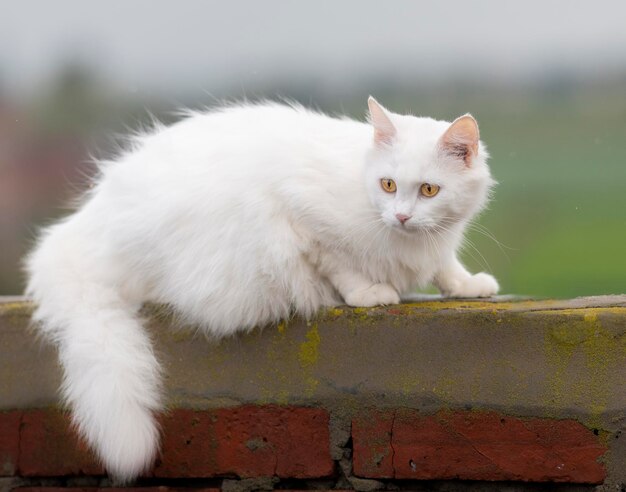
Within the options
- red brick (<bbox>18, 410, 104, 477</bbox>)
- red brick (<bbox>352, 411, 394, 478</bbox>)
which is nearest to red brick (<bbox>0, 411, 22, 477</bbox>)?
red brick (<bbox>18, 410, 104, 477</bbox>)

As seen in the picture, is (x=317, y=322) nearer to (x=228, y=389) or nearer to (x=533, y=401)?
(x=228, y=389)

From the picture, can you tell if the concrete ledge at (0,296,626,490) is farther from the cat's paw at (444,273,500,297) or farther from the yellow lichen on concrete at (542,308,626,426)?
the cat's paw at (444,273,500,297)

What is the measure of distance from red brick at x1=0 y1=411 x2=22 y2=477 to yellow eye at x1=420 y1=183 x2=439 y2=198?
1238 mm

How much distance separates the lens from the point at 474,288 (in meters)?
2.49

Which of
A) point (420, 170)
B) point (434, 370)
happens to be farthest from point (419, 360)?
point (420, 170)

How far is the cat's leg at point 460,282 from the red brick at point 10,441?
1204 mm

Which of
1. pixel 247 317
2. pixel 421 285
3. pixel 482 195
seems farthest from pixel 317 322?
pixel 482 195

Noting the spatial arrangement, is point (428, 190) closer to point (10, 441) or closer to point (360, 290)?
point (360, 290)

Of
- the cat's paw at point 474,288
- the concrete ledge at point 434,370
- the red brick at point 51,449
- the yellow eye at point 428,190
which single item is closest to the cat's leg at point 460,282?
the cat's paw at point 474,288

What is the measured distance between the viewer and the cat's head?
Answer: 2.14m

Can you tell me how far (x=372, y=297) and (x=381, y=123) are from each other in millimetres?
439

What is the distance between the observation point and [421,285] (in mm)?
2475

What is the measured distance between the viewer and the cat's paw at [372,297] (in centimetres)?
229

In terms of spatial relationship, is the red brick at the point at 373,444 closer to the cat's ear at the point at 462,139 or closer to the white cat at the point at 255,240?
the white cat at the point at 255,240
